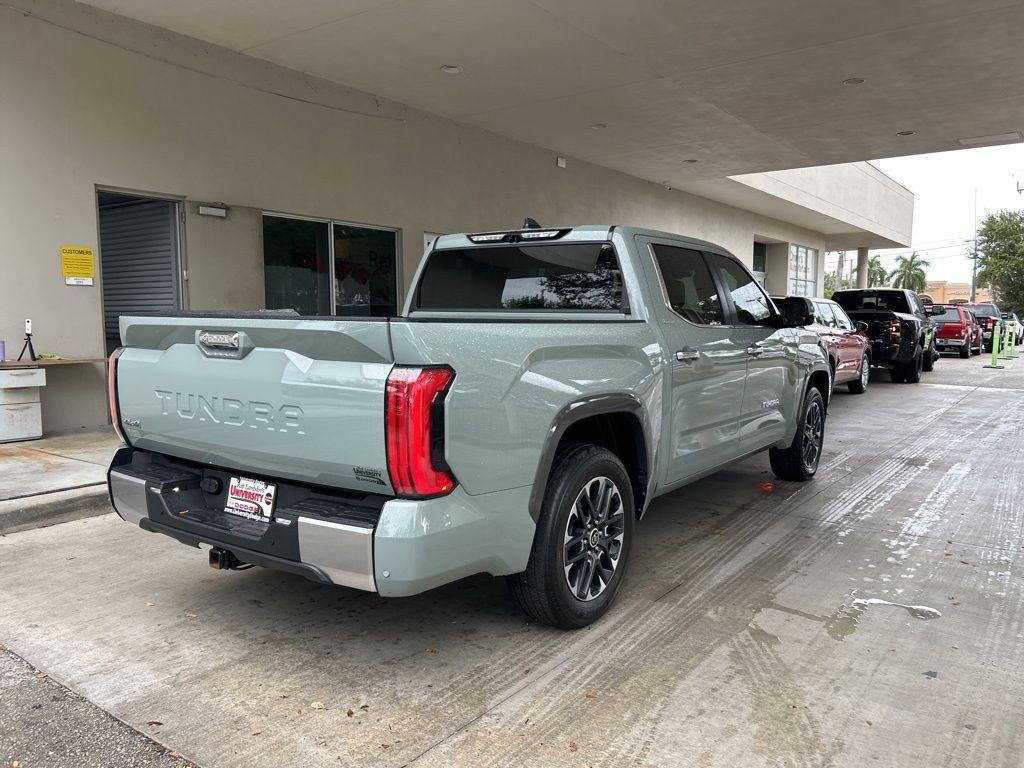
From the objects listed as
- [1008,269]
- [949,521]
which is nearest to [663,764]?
[949,521]

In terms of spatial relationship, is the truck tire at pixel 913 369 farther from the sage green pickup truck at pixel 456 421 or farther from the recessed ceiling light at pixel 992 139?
the sage green pickup truck at pixel 456 421

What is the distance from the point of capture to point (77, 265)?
8.56m

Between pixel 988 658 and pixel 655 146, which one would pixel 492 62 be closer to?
pixel 655 146

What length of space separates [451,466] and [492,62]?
8499mm

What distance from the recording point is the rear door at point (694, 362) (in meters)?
4.41

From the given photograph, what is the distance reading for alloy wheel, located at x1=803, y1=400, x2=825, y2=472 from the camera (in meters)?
6.78

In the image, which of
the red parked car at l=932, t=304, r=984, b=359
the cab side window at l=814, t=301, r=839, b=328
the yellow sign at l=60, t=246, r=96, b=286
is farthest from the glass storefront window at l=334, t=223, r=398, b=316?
the red parked car at l=932, t=304, r=984, b=359

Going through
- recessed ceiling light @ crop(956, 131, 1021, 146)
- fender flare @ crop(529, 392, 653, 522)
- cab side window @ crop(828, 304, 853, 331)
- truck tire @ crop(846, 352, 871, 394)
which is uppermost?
recessed ceiling light @ crop(956, 131, 1021, 146)

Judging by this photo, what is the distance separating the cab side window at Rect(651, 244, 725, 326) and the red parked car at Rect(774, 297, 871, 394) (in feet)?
22.6

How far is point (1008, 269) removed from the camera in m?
51.5

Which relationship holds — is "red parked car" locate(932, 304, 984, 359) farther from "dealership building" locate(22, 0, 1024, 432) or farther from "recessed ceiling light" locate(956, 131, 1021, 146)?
"dealership building" locate(22, 0, 1024, 432)

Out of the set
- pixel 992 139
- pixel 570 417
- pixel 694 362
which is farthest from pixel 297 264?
pixel 992 139

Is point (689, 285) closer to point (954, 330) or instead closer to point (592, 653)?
point (592, 653)

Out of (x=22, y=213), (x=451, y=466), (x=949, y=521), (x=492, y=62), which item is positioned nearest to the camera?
(x=451, y=466)
